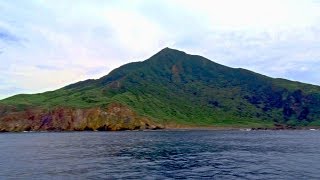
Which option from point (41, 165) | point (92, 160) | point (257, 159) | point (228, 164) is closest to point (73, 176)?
point (41, 165)

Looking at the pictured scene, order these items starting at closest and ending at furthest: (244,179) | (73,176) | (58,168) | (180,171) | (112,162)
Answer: (244,179) → (73,176) → (180,171) → (58,168) → (112,162)

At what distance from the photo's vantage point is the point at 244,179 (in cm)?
7356

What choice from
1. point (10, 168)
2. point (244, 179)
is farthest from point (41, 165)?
point (244, 179)

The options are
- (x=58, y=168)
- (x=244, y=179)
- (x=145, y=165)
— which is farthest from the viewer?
(x=145, y=165)

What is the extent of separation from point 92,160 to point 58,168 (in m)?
18.7

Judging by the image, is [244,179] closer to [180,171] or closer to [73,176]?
[180,171]

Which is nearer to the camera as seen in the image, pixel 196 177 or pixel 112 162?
pixel 196 177

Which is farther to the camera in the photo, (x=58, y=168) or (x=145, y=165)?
(x=145, y=165)

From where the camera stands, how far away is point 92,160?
109 meters

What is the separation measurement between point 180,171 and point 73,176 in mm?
23882

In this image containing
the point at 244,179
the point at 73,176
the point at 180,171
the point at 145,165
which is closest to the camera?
the point at 244,179

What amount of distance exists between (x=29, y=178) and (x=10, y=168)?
19728 millimetres

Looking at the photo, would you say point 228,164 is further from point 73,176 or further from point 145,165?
point 73,176

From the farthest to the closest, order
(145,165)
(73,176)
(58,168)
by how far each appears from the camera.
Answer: (145,165)
(58,168)
(73,176)
